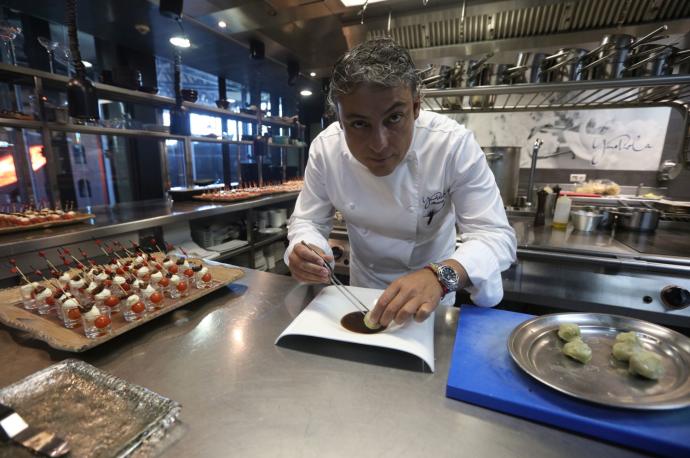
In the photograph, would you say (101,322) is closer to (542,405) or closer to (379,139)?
(379,139)

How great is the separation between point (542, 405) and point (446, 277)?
42 centimetres

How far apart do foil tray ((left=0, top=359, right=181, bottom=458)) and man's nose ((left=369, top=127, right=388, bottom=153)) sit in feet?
2.97

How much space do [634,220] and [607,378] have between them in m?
2.33

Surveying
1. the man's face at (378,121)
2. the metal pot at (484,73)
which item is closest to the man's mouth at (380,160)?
the man's face at (378,121)

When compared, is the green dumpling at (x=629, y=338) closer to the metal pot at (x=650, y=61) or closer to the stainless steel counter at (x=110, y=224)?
the metal pot at (x=650, y=61)

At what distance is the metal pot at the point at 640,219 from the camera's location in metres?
2.32

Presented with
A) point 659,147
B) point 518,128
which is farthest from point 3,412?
point 659,147

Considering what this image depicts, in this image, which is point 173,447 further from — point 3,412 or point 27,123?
point 27,123

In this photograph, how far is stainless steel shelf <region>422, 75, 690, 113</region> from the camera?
1.80 meters

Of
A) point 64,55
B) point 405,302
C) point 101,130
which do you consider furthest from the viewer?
point 101,130

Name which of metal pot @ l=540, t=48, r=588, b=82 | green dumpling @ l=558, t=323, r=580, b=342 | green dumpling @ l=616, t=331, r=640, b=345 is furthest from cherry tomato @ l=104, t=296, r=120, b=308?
metal pot @ l=540, t=48, r=588, b=82

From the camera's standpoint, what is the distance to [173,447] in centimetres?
57

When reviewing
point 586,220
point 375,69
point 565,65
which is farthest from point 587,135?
point 375,69

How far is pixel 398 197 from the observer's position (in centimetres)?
143
